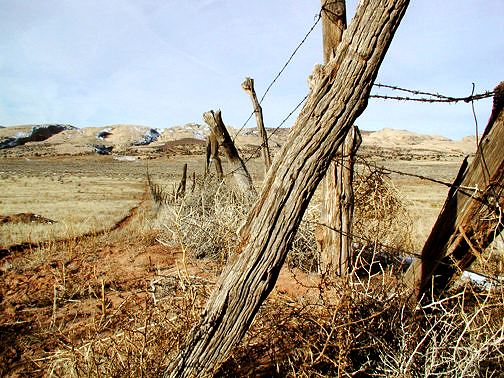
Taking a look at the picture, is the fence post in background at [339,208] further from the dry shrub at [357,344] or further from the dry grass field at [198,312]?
the dry shrub at [357,344]

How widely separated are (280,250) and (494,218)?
5.09ft

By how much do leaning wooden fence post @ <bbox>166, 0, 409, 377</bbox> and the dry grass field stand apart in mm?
375

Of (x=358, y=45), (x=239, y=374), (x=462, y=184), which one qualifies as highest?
(x=358, y=45)

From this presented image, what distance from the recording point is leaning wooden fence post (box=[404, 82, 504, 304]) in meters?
2.42

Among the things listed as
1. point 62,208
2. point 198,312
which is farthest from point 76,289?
point 62,208

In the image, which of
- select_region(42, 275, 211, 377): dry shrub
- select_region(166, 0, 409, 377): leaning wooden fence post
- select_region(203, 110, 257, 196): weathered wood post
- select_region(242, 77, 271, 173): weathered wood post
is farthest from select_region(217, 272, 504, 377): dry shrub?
select_region(203, 110, 257, 196): weathered wood post

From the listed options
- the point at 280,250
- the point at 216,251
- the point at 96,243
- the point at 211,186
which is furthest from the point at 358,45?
the point at 96,243

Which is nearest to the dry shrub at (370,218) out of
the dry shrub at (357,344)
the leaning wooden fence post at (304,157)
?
the dry shrub at (357,344)

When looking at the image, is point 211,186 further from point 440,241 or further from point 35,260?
point 440,241

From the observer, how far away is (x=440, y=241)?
2.64 meters

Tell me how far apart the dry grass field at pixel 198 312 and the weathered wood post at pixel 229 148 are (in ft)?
1.22

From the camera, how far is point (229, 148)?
7168 millimetres

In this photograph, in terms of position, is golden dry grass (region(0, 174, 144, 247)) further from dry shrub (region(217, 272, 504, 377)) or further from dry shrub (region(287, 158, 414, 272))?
dry shrub (region(217, 272, 504, 377))

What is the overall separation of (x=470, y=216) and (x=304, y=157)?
140cm
